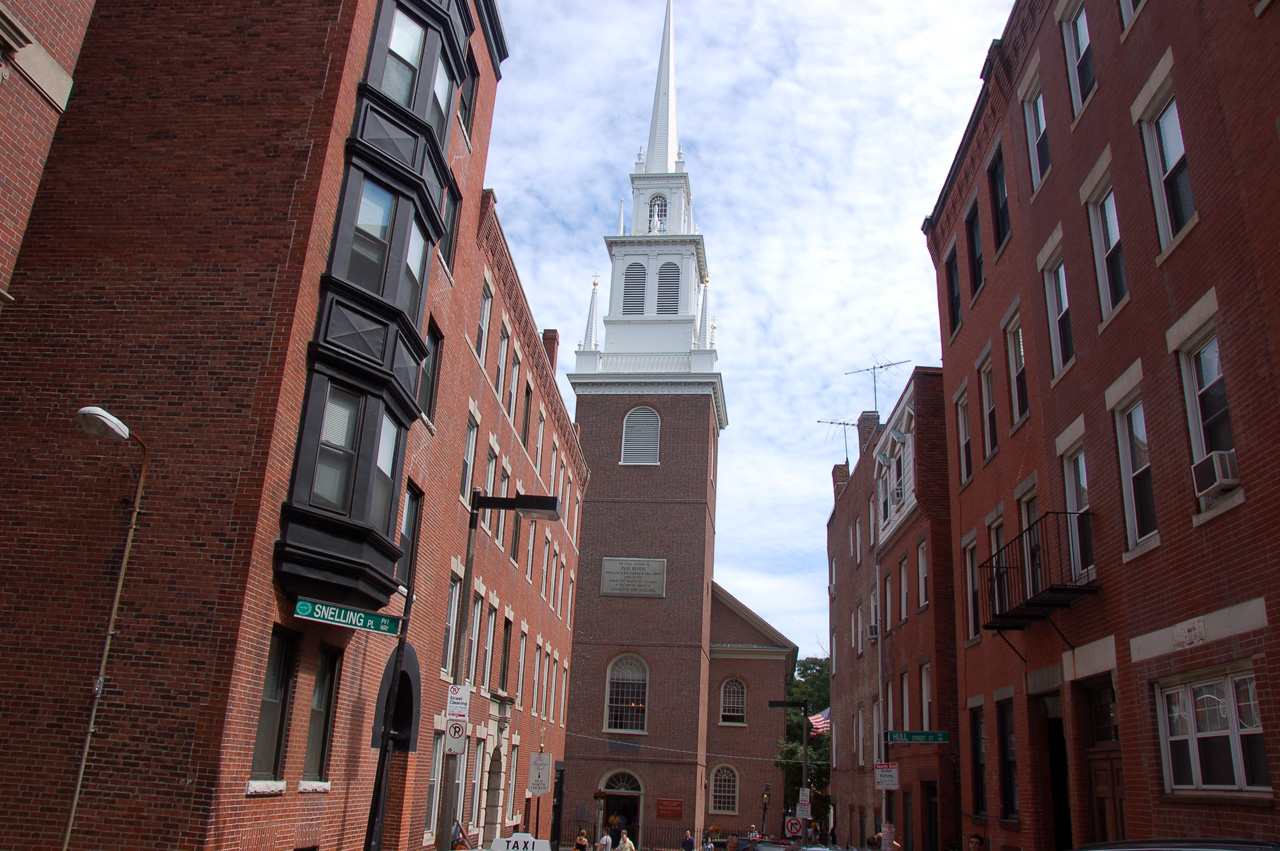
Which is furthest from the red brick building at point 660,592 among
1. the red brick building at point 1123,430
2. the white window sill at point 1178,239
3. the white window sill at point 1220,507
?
the white window sill at point 1178,239

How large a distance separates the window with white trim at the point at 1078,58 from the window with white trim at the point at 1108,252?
1.79 m

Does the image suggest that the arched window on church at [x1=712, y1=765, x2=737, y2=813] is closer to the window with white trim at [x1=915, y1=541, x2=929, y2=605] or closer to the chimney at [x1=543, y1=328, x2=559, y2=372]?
the chimney at [x1=543, y1=328, x2=559, y2=372]

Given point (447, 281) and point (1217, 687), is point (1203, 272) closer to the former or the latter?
point (1217, 687)

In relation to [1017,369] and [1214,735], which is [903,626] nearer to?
[1017,369]

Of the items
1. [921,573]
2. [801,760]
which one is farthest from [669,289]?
[921,573]

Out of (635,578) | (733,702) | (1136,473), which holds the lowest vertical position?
(733,702)

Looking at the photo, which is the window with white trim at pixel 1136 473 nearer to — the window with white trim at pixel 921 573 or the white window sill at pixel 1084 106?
the white window sill at pixel 1084 106

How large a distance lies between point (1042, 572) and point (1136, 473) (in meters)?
3.23

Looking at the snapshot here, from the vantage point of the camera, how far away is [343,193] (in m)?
14.8

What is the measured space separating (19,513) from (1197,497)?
552 inches

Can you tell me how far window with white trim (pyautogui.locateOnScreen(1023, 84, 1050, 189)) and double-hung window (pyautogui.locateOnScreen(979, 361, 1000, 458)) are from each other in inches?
152

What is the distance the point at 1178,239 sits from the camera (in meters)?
11.6

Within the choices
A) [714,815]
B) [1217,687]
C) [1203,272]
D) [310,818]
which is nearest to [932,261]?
[1203,272]

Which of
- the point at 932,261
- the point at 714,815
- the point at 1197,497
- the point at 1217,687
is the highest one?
the point at 932,261
